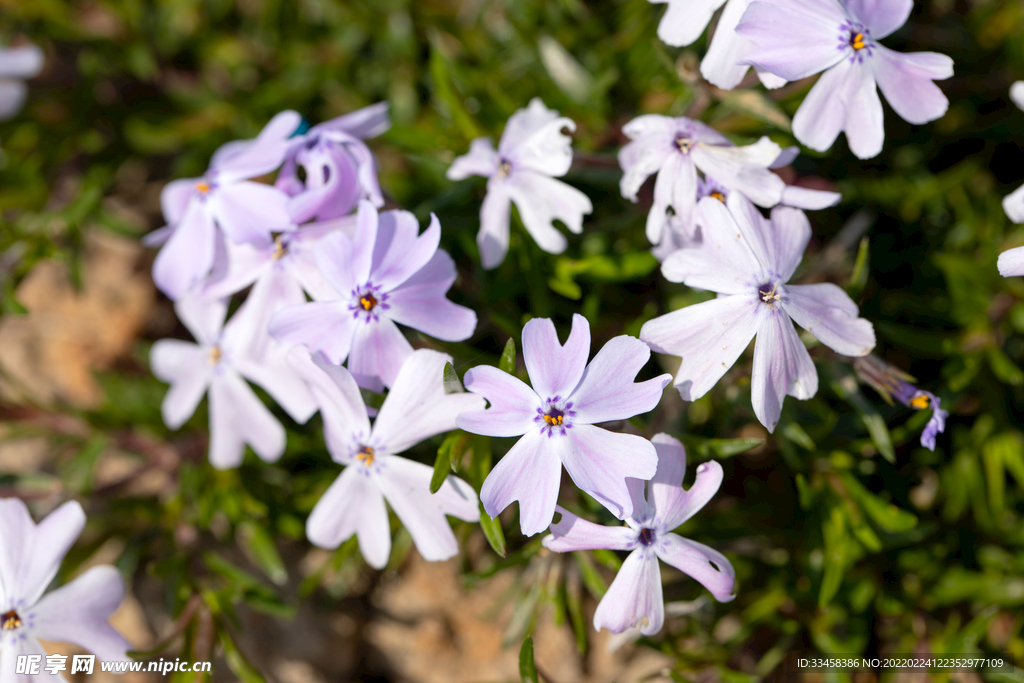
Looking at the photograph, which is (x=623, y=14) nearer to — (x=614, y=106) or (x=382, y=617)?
(x=614, y=106)

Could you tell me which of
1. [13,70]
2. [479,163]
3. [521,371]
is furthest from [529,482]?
[13,70]

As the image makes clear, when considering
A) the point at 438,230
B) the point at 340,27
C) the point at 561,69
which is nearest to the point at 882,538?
the point at 438,230

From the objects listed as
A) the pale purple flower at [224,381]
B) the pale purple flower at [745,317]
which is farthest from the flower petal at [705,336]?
the pale purple flower at [224,381]

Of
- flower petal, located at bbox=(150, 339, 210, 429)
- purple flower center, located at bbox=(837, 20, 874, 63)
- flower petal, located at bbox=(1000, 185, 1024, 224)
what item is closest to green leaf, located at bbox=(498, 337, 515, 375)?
purple flower center, located at bbox=(837, 20, 874, 63)

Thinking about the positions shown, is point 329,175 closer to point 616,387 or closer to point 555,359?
point 555,359

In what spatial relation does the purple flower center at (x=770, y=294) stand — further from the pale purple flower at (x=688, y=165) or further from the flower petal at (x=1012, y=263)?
the flower petal at (x=1012, y=263)

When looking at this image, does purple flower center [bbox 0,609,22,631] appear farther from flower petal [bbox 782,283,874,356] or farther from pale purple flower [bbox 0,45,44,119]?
flower petal [bbox 782,283,874,356]
